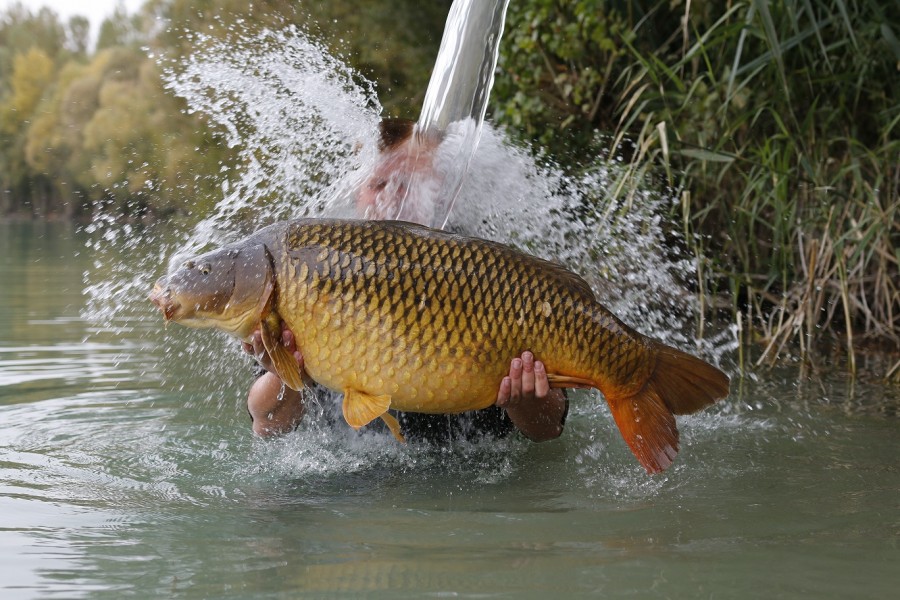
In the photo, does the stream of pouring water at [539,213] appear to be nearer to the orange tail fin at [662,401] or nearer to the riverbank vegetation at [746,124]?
the riverbank vegetation at [746,124]

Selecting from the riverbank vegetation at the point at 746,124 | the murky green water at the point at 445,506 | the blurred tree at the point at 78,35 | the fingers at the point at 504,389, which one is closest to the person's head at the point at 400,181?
the murky green water at the point at 445,506

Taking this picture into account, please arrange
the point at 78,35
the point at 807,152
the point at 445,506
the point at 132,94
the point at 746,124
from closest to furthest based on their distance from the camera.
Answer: the point at 445,506 → the point at 807,152 → the point at 746,124 → the point at 132,94 → the point at 78,35

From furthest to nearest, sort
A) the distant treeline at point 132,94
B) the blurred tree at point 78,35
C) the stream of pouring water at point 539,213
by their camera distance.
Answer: the blurred tree at point 78,35, the distant treeline at point 132,94, the stream of pouring water at point 539,213

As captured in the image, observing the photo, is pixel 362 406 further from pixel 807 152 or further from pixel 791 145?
pixel 807 152

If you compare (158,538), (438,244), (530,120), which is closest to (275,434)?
(158,538)

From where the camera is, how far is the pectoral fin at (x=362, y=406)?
95.1 inches

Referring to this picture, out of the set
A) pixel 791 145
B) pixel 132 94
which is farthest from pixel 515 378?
pixel 132 94

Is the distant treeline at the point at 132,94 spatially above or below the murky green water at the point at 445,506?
above

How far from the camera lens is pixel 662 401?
2566 millimetres

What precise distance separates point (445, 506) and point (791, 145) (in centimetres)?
261

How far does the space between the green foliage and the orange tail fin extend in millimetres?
1706

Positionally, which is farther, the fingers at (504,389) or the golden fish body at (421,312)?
the fingers at (504,389)

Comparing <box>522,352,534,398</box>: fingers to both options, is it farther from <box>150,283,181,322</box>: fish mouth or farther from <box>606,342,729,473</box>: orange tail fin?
<box>150,283,181,322</box>: fish mouth

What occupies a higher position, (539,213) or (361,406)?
(539,213)
